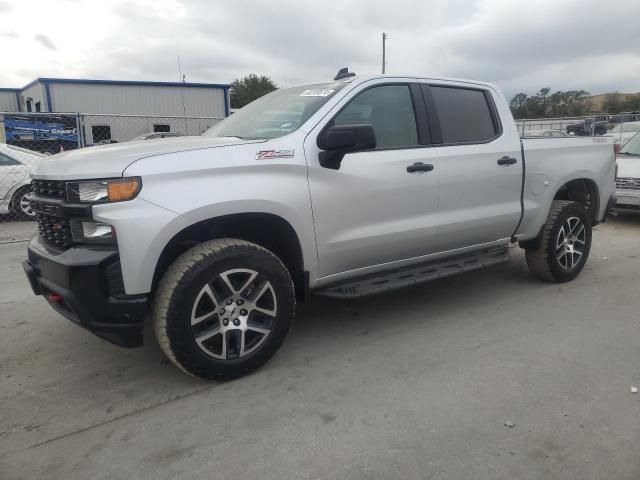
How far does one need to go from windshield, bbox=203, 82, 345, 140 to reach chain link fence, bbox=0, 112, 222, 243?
0.67 metres

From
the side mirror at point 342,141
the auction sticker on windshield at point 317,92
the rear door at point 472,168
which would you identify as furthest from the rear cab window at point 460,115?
the side mirror at point 342,141

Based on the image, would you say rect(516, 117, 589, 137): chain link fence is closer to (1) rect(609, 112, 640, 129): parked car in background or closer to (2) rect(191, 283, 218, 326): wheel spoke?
(1) rect(609, 112, 640, 129): parked car in background

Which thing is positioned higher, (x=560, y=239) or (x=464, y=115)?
(x=464, y=115)

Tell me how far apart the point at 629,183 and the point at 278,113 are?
22.6ft

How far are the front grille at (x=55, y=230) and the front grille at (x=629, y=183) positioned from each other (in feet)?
27.5

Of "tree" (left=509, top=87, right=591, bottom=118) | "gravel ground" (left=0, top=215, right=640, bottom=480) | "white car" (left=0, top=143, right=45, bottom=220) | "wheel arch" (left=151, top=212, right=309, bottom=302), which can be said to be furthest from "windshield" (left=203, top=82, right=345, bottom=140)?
"tree" (left=509, top=87, right=591, bottom=118)

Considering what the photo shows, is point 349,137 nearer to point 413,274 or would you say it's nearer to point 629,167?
point 413,274

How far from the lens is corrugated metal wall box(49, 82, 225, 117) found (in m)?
26.9

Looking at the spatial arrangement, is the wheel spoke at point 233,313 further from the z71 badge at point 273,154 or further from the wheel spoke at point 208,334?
the z71 badge at point 273,154

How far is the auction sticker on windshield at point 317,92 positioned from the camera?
3613 mm

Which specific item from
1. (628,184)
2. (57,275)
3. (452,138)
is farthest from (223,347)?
(628,184)

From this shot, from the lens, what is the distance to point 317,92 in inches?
146

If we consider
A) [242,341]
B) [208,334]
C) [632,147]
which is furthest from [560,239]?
[632,147]

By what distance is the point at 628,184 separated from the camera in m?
8.20
